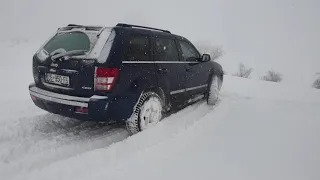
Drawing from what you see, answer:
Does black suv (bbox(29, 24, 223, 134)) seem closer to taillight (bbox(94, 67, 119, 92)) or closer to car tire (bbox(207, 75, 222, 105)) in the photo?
taillight (bbox(94, 67, 119, 92))

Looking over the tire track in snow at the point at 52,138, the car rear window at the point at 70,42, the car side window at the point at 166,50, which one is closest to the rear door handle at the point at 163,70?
the car side window at the point at 166,50

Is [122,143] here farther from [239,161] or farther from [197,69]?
[197,69]

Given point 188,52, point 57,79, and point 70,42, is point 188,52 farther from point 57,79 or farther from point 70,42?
point 57,79

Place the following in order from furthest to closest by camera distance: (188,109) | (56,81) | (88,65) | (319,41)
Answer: (319,41), (188,109), (56,81), (88,65)

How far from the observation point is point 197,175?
2.84 meters

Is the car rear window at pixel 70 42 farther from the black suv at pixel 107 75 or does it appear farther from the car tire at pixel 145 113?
the car tire at pixel 145 113

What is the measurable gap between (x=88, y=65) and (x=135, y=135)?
1196 millimetres

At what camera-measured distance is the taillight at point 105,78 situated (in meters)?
3.62

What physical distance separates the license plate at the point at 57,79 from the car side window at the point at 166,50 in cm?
149

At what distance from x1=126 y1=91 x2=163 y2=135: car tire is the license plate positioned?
3.45ft

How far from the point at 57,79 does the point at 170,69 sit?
1919 millimetres

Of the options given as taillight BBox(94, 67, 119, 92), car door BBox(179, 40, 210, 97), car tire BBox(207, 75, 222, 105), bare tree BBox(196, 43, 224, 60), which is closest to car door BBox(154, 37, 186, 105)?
car door BBox(179, 40, 210, 97)

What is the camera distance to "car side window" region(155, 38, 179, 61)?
466 cm

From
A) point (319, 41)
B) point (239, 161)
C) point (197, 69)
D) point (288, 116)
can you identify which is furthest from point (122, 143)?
point (319, 41)
